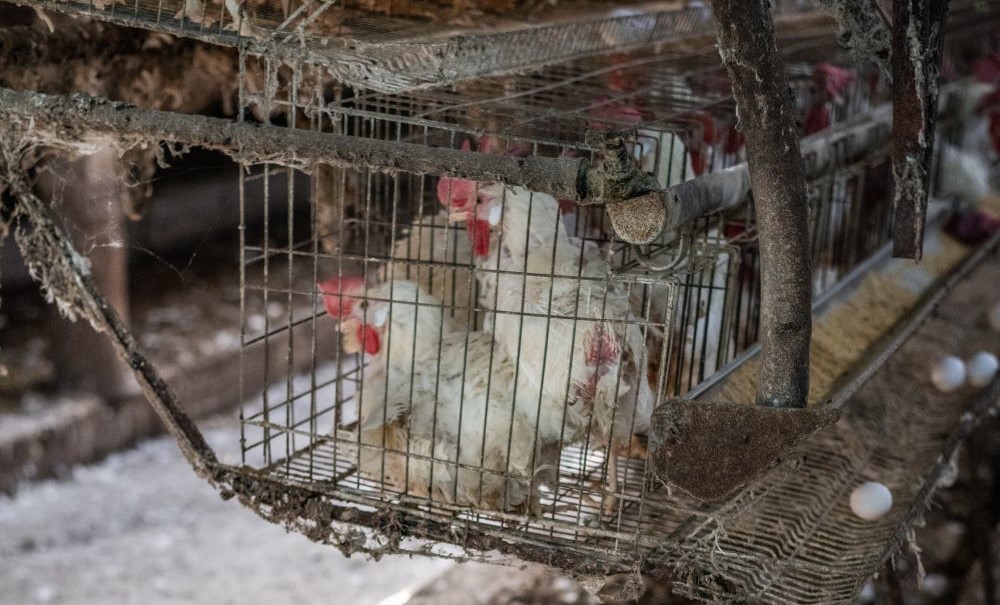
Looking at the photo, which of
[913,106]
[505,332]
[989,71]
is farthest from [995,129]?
[505,332]

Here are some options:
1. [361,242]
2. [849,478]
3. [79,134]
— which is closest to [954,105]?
[849,478]

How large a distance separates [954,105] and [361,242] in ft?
9.08

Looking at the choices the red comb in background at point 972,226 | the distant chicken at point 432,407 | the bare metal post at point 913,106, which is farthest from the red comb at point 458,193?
the red comb in background at point 972,226

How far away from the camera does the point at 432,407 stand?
1.98 metres

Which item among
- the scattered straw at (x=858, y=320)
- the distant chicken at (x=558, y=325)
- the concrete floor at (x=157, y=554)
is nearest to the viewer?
the distant chicken at (x=558, y=325)

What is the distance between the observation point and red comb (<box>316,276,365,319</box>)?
2.04 metres

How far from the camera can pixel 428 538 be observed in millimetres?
1825

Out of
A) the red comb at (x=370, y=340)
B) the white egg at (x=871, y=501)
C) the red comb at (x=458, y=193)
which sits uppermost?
the red comb at (x=458, y=193)

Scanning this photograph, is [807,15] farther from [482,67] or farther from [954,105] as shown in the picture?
[482,67]

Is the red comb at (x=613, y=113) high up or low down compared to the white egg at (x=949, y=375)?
up

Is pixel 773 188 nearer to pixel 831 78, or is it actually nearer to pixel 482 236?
pixel 482 236

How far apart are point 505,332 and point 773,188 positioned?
0.66m

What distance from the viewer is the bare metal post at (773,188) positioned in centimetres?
137

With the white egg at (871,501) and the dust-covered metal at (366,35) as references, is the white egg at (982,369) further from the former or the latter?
the dust-covered metal at (366,35)
